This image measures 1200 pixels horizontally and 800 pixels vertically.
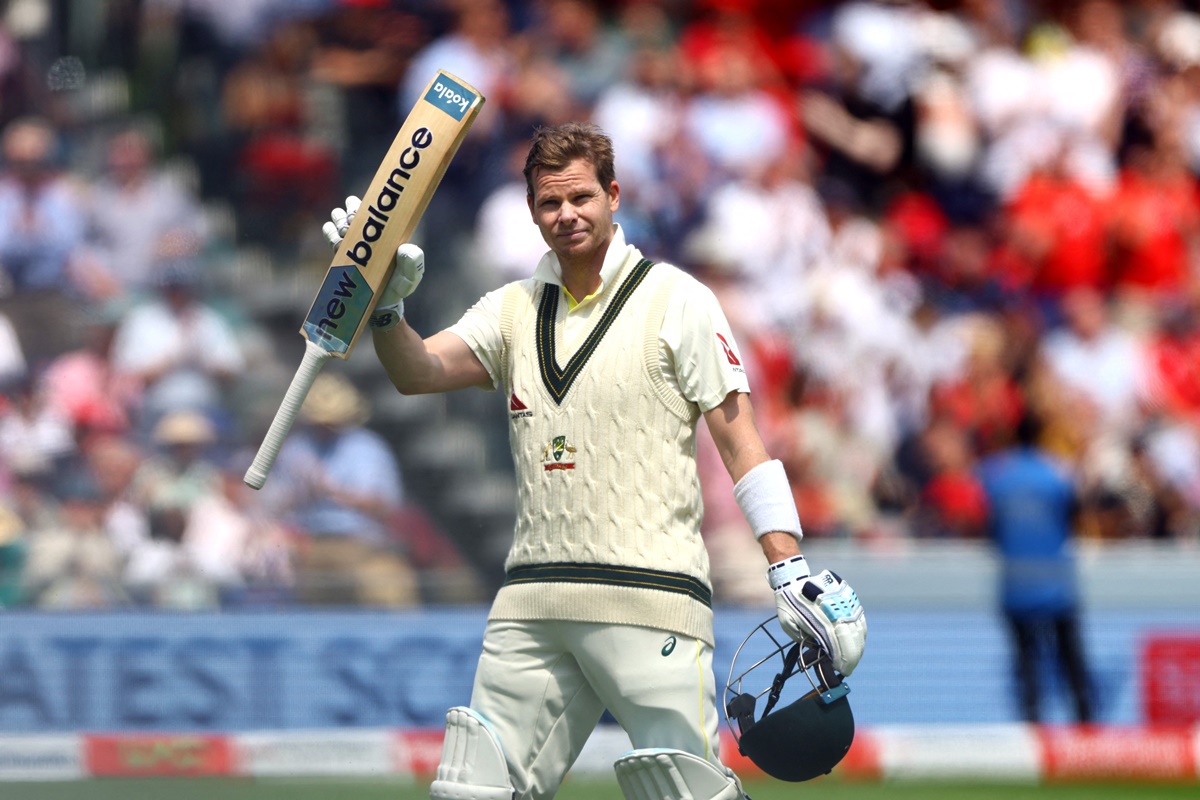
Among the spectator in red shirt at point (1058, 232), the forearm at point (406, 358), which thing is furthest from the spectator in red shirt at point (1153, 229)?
the forearm at point (406, 358)

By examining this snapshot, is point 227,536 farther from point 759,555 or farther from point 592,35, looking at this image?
point 592,35

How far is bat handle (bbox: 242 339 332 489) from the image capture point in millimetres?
4793

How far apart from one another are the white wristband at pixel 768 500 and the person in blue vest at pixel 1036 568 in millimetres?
5340

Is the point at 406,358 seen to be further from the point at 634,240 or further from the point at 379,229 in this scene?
the point at 634,240

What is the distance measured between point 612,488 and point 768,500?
40 centimetres

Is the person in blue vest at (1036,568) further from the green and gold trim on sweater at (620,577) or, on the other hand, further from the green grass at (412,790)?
the green and gold trim on sweater at (620,577)

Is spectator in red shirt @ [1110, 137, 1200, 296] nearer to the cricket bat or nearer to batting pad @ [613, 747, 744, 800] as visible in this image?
the cricket bat

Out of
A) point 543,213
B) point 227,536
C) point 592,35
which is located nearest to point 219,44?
point 592,35

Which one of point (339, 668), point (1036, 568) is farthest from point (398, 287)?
point (1036, 568)

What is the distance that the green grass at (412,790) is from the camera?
312 inches

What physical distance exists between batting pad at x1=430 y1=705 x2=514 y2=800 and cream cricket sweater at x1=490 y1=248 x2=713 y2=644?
31 cm

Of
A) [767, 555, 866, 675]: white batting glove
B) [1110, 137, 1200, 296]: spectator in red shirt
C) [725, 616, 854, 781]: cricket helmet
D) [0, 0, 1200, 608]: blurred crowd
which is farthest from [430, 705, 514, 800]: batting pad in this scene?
[1110, 137, 1200, 296]: spectator in red shirt

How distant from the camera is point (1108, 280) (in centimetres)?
1256

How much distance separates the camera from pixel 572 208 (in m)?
4.69
